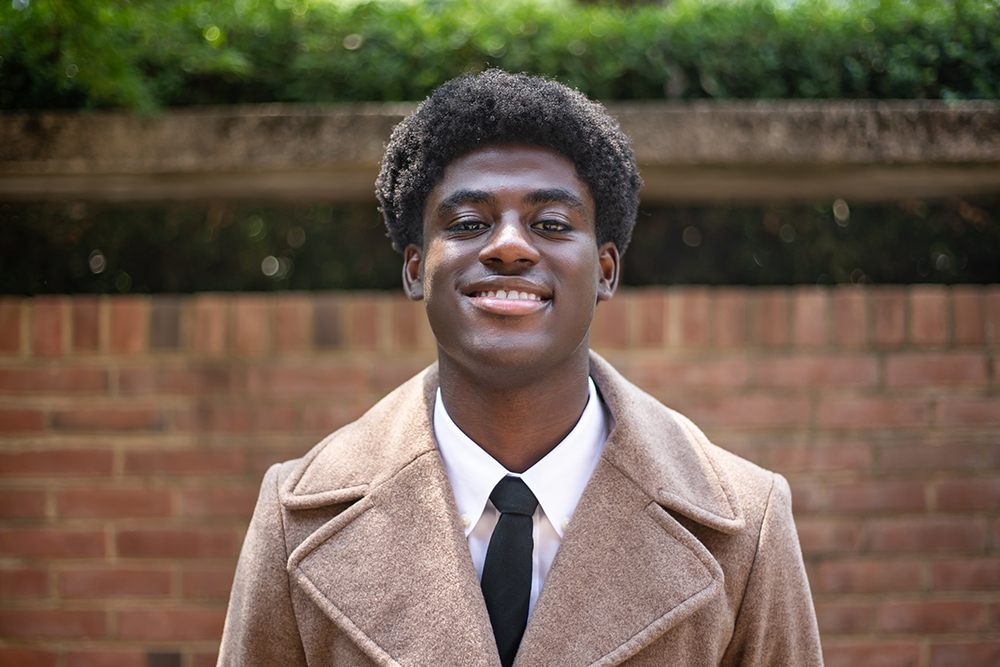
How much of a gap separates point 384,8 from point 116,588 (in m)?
2.45

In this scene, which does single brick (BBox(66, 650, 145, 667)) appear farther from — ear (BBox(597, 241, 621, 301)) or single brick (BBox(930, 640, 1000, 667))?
single brick (BBox(930, 640, 1000, 667))

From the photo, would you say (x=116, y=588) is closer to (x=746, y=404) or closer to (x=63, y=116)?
(x=63, y=116)

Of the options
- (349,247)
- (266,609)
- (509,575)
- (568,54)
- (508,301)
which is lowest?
(266,609)

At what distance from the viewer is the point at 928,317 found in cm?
270

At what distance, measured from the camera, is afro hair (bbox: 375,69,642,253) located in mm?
1706

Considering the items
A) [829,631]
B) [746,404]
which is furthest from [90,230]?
[829,631]

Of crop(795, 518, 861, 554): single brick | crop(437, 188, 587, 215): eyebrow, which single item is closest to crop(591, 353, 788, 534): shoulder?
crop(437, 188, 587, 215): eyebrow

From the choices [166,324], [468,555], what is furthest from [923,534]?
[166,324]

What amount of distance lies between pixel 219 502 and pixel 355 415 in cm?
59

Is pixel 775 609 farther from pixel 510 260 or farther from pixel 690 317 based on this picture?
pixel 690 317

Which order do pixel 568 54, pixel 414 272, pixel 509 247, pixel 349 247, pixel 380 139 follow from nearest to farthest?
pixel 509 247
pixel 414 272
pixel 380 139
pixel 568 54
pixel 349 247

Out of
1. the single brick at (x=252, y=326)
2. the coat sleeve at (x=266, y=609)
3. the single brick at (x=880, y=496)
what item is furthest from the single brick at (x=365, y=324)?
the single brick at (x=880, y=496)

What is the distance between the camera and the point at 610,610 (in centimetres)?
159

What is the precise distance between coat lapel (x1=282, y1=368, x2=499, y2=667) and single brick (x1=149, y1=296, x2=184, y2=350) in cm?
117
